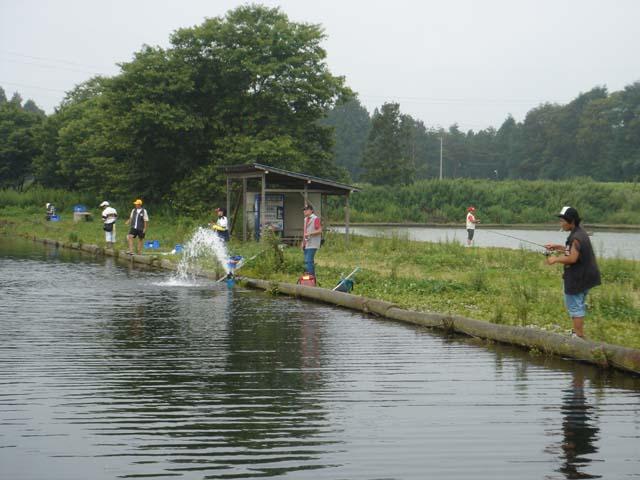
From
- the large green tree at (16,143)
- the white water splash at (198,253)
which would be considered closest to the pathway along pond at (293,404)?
the white water splash at (198,253)

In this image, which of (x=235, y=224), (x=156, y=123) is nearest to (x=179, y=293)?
(x=235, y=224)

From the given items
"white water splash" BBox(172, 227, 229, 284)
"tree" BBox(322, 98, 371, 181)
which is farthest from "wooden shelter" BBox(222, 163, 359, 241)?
"tree" BBox(322, 98, 371, 181)

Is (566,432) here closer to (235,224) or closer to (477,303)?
(477,303)

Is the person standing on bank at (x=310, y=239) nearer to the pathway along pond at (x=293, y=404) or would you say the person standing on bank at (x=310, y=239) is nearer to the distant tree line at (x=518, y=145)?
the pathway along pond at (x=293, y=404)

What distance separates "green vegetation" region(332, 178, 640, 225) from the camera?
7338 cm

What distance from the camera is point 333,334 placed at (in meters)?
13.3

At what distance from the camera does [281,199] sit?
118ft

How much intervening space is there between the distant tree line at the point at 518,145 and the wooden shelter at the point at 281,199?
1609 inches

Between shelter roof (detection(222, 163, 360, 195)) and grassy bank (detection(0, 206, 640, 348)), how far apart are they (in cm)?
226

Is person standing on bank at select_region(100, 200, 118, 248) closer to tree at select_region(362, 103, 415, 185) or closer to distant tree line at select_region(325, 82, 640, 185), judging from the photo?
distant tree line at select_region(325, 82, 640, 185)

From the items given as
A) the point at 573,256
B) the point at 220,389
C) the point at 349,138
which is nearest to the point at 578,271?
the point at 573,256

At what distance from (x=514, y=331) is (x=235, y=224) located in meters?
27.2

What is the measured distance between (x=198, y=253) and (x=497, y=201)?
2083 inches

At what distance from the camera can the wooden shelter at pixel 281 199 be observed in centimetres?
3472
